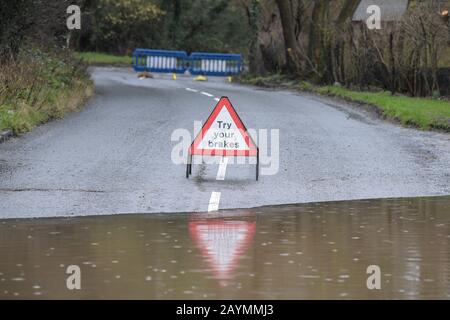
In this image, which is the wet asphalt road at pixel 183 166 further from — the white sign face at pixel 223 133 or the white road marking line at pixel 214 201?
the white sign face at pixel 223 133

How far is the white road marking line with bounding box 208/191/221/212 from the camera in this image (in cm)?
1370

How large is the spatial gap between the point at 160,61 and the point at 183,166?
44670mm

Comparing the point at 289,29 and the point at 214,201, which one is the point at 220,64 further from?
the point at 214,201

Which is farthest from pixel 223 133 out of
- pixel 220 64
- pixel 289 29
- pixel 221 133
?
pixel 220 64

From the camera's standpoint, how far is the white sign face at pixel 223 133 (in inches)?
642

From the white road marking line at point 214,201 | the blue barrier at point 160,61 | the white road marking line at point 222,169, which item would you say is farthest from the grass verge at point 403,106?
the blue barrier at point 160,61

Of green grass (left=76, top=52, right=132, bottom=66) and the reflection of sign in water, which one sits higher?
the reflection of sign in water

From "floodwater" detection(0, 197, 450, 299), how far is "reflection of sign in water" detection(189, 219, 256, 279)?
1 centimetres

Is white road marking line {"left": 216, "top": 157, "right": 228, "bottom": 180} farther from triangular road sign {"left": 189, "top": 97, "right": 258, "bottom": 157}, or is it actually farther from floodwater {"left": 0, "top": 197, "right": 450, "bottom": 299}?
floodwater {"left": 0, "top": 197, "right": 450, "bottom": 299}

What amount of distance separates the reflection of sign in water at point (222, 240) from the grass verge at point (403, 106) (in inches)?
513

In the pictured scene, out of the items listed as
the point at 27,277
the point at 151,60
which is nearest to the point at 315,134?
the point at 27,277

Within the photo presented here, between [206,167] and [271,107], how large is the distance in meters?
12.1

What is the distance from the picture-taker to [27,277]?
913 centimetres

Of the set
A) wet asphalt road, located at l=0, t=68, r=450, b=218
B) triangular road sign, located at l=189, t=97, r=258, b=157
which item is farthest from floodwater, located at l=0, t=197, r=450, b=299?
triangular road sign, located at l=189, t=97, r=258, b=157
